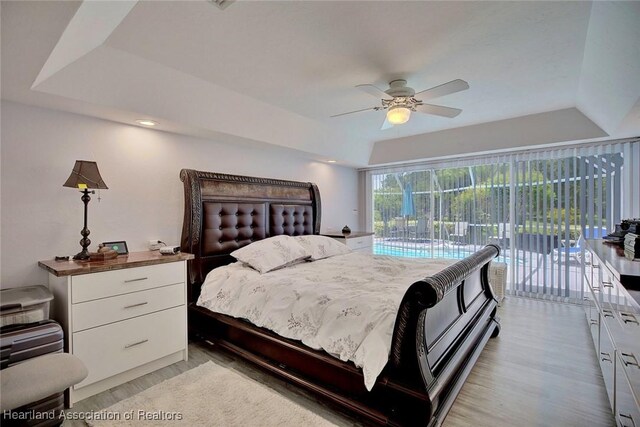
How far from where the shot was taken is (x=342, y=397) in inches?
72.6

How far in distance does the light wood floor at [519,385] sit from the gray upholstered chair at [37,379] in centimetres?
74

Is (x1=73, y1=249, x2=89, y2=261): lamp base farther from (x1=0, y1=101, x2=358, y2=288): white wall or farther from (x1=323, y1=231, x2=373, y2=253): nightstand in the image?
(x1=323, y1=231, x2=373, y2=253): nightstand

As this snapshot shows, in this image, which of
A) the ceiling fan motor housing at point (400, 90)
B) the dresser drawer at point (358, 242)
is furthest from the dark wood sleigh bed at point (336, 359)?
the ceiling fan motor housing at point (400, 90)

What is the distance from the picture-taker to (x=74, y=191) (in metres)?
2.50

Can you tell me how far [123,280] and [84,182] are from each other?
0.80 metres

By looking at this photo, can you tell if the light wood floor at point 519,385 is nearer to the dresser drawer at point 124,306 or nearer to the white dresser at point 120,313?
the white dresser at point 120,313

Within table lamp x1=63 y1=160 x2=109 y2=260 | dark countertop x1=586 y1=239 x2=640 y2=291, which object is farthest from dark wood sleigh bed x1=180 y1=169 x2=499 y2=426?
table lamp x1=63 y1=160 x2=109 y2=260

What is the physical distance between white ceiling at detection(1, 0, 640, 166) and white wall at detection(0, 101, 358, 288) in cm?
19

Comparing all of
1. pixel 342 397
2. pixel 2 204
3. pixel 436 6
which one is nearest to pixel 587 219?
pixel 436 6

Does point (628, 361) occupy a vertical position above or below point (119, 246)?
below

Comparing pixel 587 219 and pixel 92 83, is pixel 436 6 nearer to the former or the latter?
pixel 92 83

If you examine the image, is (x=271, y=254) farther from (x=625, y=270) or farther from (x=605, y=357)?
(x=605, y=357)

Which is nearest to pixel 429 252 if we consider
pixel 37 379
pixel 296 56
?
pixel 296 56

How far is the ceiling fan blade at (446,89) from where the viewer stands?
7.12 ft
